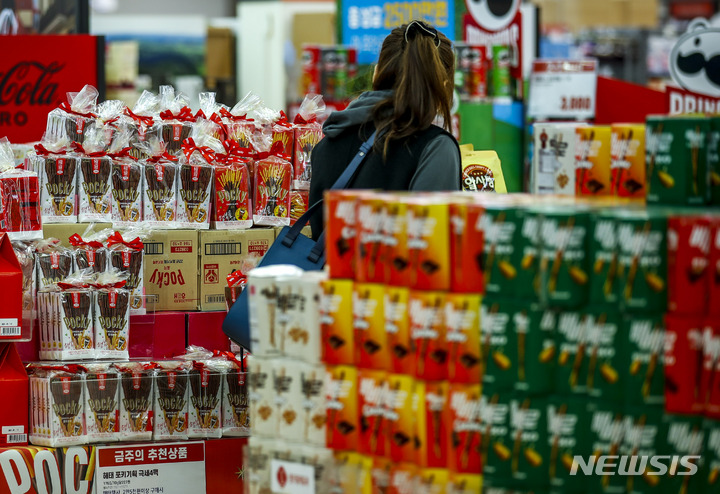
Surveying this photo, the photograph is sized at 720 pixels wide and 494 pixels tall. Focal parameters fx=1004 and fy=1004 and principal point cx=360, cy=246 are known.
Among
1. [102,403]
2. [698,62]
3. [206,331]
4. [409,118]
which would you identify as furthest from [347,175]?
[698,62]

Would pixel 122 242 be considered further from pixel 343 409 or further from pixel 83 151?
pixel 343 409

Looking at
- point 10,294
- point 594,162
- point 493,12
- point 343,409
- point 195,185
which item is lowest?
point 343,409

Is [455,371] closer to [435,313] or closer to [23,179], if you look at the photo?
[435,313]

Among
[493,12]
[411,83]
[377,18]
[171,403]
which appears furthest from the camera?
[377,18]

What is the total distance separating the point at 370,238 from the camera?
2516 mm

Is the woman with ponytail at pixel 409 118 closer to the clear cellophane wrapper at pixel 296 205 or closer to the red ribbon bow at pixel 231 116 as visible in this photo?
the clear cellophane wrapper at pixel 296 205

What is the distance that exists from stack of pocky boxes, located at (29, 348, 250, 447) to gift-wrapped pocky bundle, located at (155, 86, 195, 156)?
90cm

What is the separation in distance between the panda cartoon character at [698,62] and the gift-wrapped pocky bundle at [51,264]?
177 inches

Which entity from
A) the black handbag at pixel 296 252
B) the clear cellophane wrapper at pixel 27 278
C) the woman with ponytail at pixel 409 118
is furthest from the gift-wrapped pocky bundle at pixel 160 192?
the woman with ponytail at pixel 409 118

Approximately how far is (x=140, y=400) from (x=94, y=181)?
915 mm

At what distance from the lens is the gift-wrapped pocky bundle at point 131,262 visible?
4.00 metres

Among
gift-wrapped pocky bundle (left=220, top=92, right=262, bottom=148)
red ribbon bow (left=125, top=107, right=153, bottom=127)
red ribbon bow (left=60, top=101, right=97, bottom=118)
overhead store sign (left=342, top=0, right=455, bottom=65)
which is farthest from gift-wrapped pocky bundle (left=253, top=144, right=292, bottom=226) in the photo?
overhead store sign (left=342, top=0, right=455, bottom=65)

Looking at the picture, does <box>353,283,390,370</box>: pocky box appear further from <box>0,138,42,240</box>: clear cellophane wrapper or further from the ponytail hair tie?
<box>0,138,42,240</box>: clear cellophane wrapper

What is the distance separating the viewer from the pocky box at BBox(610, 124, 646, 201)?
261 centimetres
